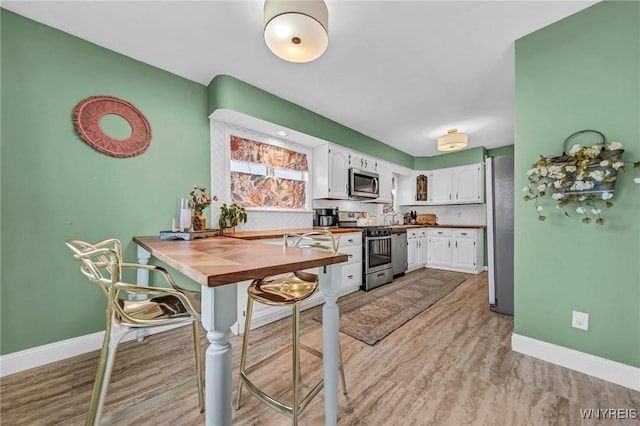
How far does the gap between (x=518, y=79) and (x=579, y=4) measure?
1.59ft

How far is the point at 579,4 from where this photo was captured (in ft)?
5.36

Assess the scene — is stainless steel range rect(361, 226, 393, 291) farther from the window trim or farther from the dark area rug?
the window trim

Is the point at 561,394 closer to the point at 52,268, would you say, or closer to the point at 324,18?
the point at 324,18

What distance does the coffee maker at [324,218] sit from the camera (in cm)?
375

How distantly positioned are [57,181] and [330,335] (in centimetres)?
234

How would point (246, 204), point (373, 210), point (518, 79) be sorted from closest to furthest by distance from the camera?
point (518, 79)
point (246, 204)
point (373, 210)

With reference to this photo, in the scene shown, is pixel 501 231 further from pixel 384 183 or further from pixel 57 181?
pixel 57 181

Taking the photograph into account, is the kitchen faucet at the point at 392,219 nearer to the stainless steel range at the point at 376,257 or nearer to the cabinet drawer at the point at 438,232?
the cabinet drawer at the point at 438,232

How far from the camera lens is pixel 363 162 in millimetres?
4234

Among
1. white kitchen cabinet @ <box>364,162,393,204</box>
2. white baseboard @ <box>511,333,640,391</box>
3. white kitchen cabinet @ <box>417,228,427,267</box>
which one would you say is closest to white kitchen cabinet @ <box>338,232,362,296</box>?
white kitchen cabinet @ <box>364,162,393,204</box>

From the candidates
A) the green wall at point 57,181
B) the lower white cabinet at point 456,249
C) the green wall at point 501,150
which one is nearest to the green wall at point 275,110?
the green wall at point 57,181

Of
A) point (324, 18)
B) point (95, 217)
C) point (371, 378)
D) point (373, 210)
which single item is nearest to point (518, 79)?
point (324, 18)

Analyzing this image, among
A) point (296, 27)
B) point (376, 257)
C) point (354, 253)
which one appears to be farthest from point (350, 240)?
point (296, 27)

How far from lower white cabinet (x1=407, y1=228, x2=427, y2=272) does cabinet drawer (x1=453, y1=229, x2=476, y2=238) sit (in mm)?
570
